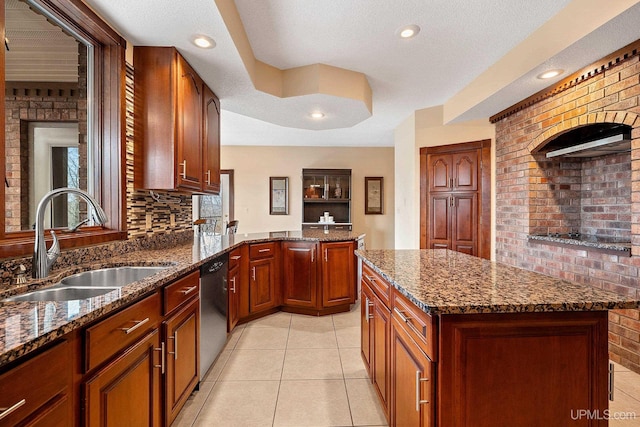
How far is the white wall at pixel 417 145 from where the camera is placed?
159 inches

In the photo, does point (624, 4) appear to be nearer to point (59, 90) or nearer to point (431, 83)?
point (431, 83)

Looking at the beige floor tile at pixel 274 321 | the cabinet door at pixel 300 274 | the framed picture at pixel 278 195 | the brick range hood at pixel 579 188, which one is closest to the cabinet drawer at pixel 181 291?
the beige floor tile at pixel 274 321

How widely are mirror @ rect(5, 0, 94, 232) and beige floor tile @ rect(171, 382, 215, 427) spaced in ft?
4.31

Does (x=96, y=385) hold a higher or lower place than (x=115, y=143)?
lower

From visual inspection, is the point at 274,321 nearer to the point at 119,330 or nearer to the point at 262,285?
the point at 262,285

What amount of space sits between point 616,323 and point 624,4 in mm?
2260

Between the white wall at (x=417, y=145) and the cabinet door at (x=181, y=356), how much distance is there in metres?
3.49

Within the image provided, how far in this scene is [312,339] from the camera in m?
2.78

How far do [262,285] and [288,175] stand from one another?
12.7 ft

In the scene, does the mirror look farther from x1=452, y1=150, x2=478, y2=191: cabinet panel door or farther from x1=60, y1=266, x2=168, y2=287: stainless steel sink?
x1=452, y1=150, x2=478, y2=191: cabinet panel door

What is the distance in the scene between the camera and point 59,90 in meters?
1.79

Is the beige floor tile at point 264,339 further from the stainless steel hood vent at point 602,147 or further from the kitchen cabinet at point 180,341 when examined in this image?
the stainless steel hood vent at point 602,147

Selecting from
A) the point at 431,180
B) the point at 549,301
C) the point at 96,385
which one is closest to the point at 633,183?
the point at 549,301

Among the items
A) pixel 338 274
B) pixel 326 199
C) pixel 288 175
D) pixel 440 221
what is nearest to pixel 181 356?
pixel 338 274
